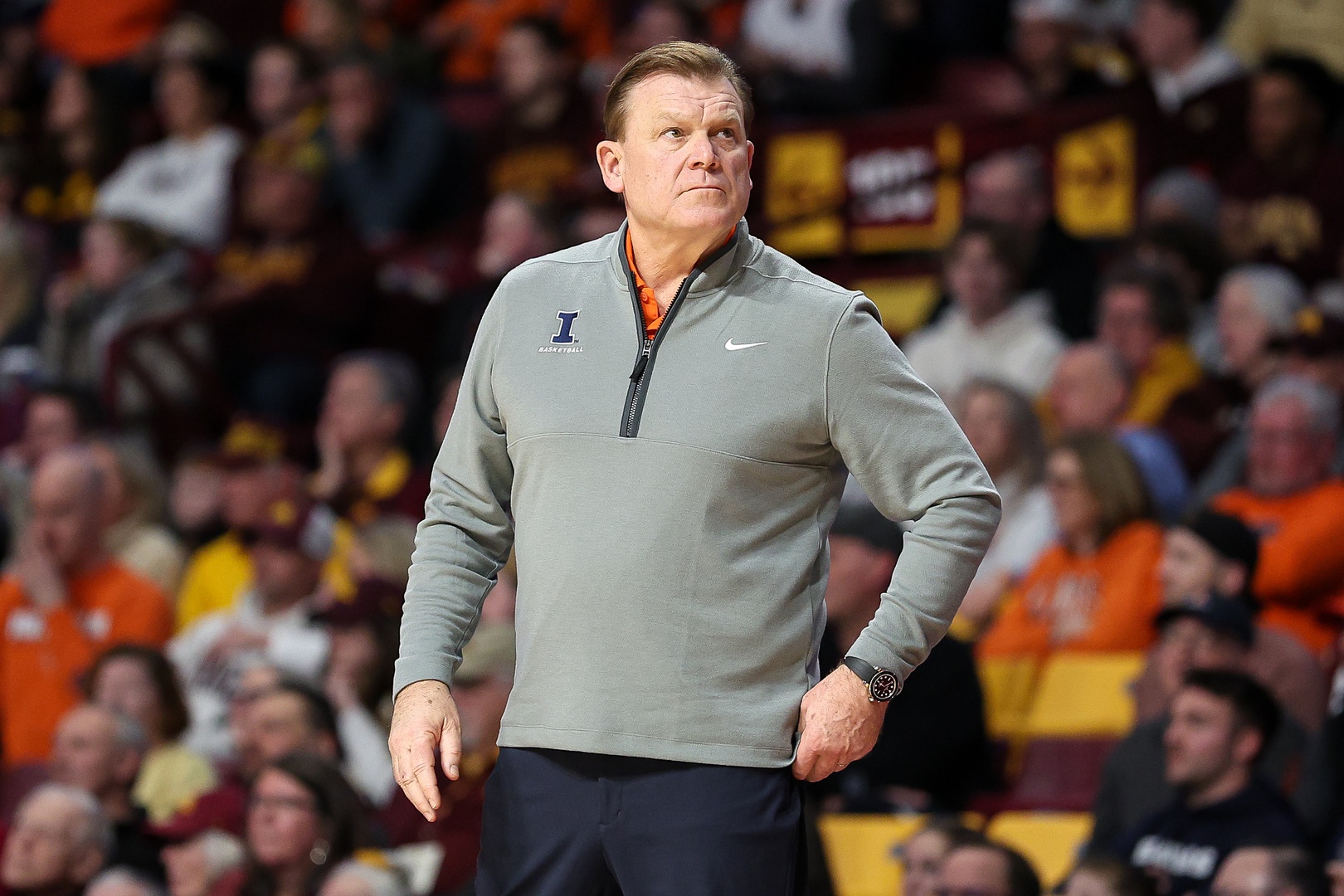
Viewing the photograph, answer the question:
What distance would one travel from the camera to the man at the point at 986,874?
4.93 m

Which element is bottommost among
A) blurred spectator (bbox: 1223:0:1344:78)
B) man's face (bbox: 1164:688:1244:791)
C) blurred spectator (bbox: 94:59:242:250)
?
man's face (bbox: 1164:688:1244:791)

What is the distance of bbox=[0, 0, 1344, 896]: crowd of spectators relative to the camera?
224 inches

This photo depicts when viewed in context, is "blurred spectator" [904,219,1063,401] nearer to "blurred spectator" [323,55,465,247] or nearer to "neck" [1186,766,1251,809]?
"neck" [1186,766,1251,809]

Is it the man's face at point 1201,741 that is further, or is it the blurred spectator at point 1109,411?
the blurred spectator at point 1109,411

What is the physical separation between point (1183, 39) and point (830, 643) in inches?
168

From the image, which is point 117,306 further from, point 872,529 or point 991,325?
point 872,529

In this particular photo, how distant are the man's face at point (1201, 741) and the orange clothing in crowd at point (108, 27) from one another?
8.79 metres

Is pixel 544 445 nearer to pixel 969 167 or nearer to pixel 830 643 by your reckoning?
pixel 830 643

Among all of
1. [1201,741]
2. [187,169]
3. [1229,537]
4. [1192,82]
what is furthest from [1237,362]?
[187,169]

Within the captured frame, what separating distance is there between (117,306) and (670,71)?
7.56 m

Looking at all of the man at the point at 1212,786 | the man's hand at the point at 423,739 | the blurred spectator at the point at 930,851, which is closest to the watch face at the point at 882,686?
the man's hand at the point at 423,739

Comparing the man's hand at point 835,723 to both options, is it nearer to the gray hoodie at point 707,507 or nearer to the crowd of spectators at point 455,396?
the gray hoodie at point 707,507

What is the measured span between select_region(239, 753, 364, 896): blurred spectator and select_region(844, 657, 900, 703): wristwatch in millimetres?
3337

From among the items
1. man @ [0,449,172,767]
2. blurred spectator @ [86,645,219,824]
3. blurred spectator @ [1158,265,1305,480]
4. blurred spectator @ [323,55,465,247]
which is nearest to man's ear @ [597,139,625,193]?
blurred spectator @ [86,645,219,824]
